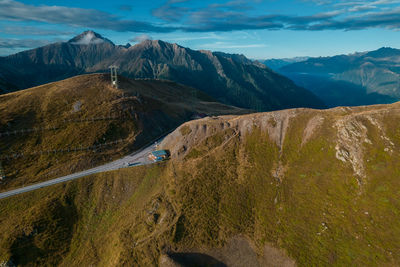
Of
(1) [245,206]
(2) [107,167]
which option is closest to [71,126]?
(2) [107,167]

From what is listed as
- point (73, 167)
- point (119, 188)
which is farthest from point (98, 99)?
point (119, 188)

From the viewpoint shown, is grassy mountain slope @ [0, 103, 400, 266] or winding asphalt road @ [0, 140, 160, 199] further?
winding asphalt road @ [0, 140, 160, 199]

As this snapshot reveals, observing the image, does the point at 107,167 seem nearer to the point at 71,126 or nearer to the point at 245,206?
the point at 71,126

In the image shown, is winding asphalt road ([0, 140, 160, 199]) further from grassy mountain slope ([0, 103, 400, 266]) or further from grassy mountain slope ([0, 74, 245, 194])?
grassy mountain slope ([0, 103, 400, 266])

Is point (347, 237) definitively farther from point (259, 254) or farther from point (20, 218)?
point (20, 218)

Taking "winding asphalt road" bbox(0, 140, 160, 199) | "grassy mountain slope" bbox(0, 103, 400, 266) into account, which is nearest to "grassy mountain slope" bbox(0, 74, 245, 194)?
"winding asphalt road" bbox(0, 140, 160, 199)

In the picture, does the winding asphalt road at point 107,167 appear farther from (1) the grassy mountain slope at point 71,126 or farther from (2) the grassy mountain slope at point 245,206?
(2) the grassy mountain slope at point 245,206

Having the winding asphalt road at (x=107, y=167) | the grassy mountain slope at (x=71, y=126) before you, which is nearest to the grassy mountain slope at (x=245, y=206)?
the winding asphalt road at (x=107, y=167)
